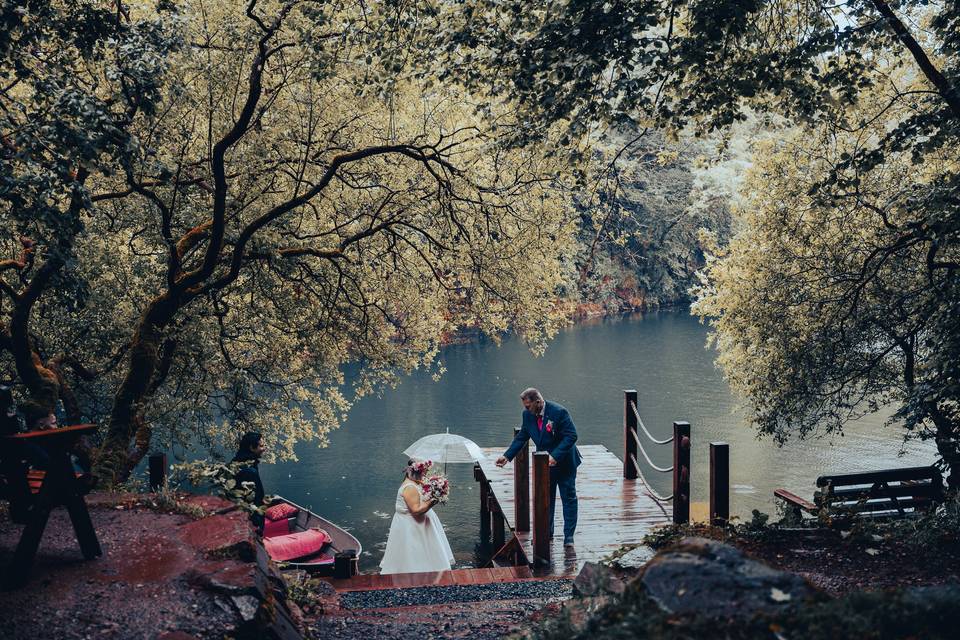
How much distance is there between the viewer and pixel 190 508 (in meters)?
6.55

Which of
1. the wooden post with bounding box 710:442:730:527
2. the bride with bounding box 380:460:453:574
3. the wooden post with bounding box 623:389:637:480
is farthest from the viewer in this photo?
the wooden post with bounding box 623:389:637:480

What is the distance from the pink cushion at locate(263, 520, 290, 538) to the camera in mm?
13468

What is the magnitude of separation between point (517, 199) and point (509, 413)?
2057 centimetres

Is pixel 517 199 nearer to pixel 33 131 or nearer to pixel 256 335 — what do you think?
pixel 256 335

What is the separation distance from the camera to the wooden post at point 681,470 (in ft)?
29.9

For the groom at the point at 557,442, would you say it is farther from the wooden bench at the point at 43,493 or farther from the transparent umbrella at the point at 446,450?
the transparent umbrella at the point at 446,450

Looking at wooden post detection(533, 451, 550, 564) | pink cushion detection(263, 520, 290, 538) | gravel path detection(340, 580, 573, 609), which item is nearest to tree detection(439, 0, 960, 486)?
wooden post detection(533, 451, 550, 564)

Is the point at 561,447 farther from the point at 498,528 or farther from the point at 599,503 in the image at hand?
the point at 498,528

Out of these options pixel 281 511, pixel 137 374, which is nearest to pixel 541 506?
pixel 137 374

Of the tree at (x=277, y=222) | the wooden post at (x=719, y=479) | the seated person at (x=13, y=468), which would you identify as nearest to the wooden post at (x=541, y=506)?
the wooden post at (x=719, y=479)

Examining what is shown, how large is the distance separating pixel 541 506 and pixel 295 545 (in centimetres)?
486

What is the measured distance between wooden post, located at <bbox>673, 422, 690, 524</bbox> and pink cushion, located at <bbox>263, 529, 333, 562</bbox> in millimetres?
5918

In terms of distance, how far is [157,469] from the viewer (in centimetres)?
899

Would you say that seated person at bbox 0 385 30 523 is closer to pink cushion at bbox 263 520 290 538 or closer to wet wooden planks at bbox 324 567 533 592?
wet wooden planks at bbox 324 567 533 592
